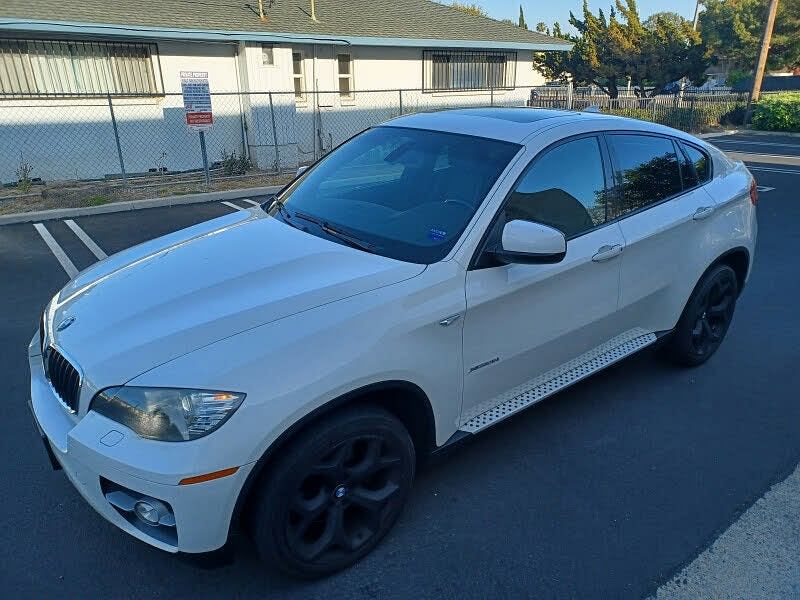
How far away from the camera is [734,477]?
311 centimetres

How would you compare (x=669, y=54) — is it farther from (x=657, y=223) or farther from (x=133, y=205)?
(x=657, y=223)

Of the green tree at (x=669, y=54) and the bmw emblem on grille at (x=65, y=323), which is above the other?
the green tree at (x=669, y=54)

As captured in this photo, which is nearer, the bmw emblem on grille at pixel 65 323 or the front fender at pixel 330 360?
the front fender at pixel 330 360

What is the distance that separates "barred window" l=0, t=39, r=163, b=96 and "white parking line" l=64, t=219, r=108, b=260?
4.26 meters

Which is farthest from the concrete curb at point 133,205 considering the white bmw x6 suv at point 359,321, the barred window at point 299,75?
the white bmw x6 suv at point 359,321

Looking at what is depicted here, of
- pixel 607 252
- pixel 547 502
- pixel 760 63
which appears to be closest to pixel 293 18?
pixel 607 252

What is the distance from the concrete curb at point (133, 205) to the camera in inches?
344

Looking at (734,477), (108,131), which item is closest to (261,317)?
(734,477)

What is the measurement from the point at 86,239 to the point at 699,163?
7.12 meters

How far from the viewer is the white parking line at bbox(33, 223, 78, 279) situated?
6.46 m

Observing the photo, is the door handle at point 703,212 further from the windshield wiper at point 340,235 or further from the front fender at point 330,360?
the windshield wiper at point 340,235

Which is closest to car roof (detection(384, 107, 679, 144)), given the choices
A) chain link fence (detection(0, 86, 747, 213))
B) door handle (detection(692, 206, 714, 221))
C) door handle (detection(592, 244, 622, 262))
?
door handle (detection(692, 206, 714, 221))

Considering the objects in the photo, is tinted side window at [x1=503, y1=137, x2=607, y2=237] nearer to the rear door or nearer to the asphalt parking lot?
the rear door

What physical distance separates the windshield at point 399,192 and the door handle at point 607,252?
72 centimetres
